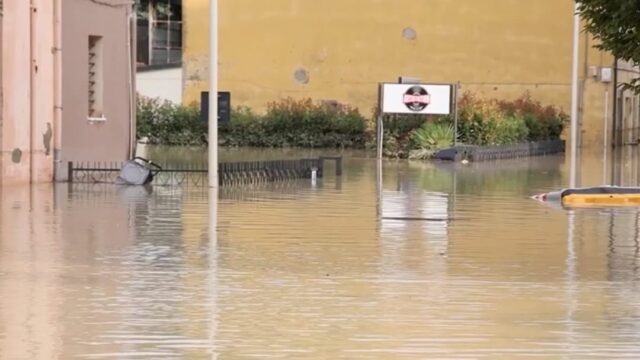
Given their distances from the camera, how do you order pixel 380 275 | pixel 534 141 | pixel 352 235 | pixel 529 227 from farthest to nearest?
1. pixel 534 141
2. pixel 529 227
3. pixel 352 235
4. pixel 380 275

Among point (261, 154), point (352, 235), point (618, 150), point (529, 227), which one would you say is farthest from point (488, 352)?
point (618, 150)

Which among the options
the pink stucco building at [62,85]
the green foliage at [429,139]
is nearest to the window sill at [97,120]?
the pink stucco building at [62,85]

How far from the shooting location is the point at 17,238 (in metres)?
17.7

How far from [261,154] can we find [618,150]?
15.1 m

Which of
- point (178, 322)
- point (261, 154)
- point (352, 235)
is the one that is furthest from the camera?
point (261, 154)

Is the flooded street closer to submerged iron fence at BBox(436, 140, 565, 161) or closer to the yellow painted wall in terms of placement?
submerged iron fence at BBox(436, 140, 565, 161)

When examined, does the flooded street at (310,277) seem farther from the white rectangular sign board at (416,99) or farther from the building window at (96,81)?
the white rectangular sign board at (416,99)

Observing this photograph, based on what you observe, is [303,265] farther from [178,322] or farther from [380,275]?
[178,322]

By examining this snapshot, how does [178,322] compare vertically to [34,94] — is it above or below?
below

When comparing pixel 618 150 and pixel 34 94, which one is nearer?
pixel 34 94

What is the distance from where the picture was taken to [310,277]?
1466 centimetres

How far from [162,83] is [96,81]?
26.0 metres

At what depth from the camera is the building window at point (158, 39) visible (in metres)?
57.1

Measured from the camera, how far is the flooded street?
10977mm
